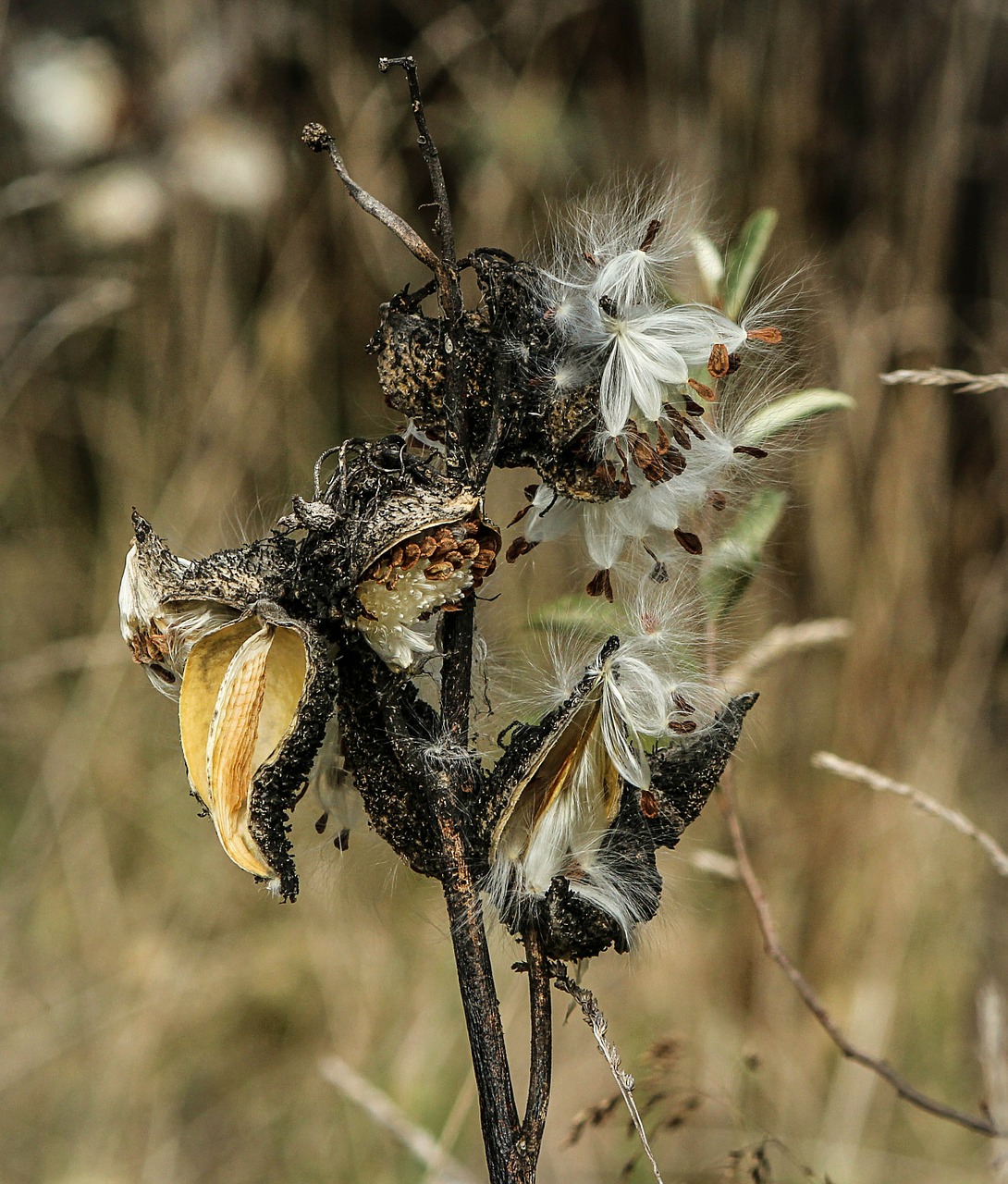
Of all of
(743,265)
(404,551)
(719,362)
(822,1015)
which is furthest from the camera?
(822,1015)

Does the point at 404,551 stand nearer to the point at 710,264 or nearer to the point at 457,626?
the point at 457,626

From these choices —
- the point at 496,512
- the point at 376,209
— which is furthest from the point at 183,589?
the point at 496,512

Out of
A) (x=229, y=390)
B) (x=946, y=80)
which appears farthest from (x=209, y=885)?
(x=946, y=80)

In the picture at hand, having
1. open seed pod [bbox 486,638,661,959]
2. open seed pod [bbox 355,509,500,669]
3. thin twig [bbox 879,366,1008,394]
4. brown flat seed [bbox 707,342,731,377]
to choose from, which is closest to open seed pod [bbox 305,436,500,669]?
open seed pod [bbox 355,509,500,669]

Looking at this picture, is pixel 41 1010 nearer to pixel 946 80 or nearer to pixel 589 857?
pixel 589 857

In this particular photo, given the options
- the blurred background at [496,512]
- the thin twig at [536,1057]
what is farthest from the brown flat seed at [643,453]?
the blurred background at [496,512]
